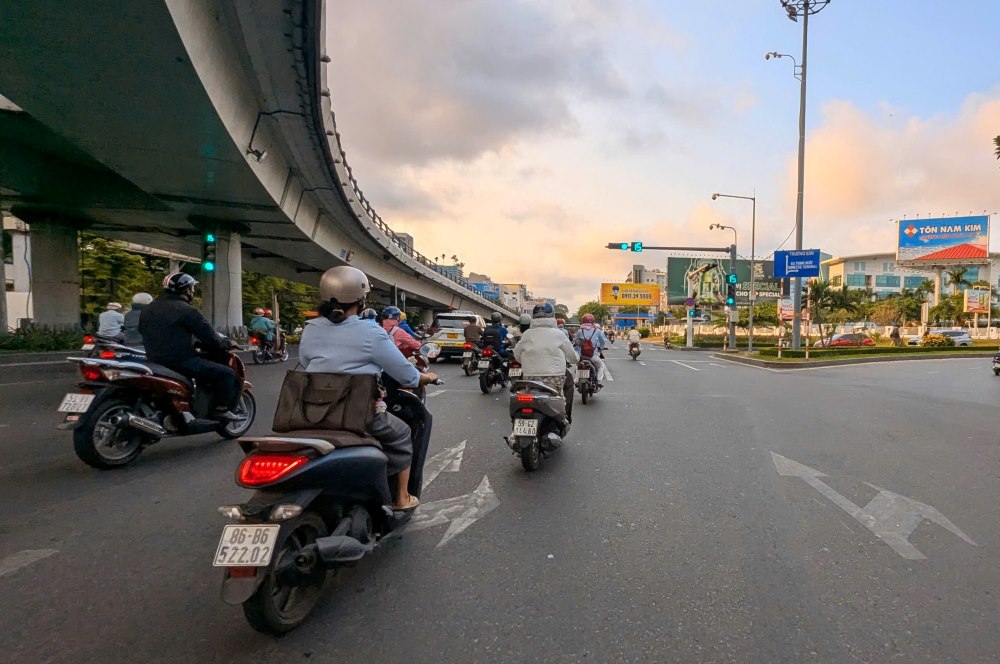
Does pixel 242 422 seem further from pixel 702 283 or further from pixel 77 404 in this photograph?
pixel 702 283

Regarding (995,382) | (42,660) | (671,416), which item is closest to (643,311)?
(995,382)

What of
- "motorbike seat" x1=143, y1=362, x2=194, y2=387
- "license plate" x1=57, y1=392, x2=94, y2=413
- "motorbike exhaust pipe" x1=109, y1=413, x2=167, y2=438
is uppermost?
"motorbike seat" x1=143, y1=362, x2=194, y2=387

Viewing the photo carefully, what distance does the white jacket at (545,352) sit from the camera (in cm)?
631

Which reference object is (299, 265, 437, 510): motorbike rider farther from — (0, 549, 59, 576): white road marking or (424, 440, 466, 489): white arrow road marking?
(0, 549, 59, 576): white road marking

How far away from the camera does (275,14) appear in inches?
326

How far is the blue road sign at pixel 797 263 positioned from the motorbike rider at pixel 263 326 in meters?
21.3

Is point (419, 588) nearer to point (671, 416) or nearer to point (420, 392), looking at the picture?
point (420, 392)

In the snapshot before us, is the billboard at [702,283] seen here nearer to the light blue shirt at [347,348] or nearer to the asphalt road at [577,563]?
the asphalt road at [577,563]

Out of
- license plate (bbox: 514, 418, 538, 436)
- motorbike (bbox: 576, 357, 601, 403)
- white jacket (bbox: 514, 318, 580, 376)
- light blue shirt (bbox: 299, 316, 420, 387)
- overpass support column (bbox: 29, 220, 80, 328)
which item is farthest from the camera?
overpass support column (bbox: 29, 220, 80, 328)

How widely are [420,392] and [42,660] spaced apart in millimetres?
2529

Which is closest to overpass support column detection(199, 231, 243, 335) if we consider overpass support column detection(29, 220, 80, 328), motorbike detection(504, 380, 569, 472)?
overpass support column detection(29, 220, 80, 328)

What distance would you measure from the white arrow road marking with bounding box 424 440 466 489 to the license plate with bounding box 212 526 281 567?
Result: 8.58 feet

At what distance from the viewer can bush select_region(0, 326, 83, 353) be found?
16.0 metres

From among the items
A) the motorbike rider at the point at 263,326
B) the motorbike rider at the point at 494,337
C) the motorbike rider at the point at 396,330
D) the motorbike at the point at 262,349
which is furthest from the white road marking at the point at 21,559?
the motorbike rider at the point at 263,326
